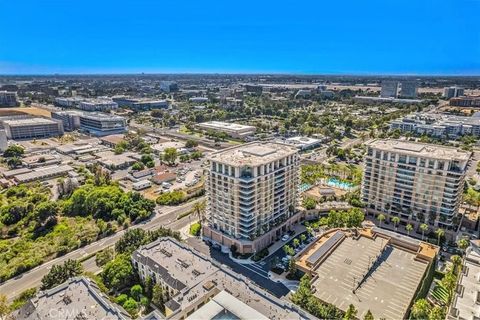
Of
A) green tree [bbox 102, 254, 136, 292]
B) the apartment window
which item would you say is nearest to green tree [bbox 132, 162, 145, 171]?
green tree [bbox 102, 254, 136, 292]

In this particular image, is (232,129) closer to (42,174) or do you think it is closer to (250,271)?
(42,174)

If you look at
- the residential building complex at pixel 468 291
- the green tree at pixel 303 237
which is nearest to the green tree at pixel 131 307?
the green tree at pixel 303 237

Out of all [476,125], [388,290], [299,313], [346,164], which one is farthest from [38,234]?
[476,125]

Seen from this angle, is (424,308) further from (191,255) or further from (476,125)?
(476,125)

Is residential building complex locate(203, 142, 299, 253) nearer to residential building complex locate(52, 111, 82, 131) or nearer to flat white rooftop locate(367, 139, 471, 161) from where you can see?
flat white rooftop locate(367, 139, 471, 161)

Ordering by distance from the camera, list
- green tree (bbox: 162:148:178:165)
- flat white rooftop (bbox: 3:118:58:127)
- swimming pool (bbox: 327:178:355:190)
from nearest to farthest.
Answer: swimming pool (bbox: 327:178:355:190), green tree (bbox: 162:148:178:165), flat white rooftop (bbox: 3:118:58:127)

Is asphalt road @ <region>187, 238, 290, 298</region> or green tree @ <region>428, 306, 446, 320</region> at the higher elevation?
green tree @ <region>428, 306, 446, 320</region>
